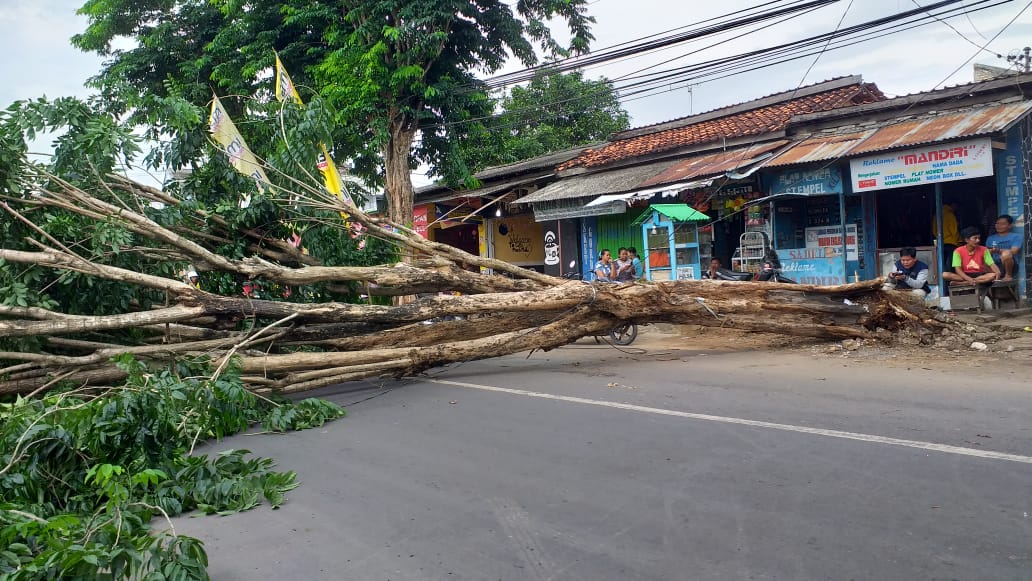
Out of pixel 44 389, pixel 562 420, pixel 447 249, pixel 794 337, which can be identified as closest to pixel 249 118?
pixel 447 249

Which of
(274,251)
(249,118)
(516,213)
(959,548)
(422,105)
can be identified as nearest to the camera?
(959,548)

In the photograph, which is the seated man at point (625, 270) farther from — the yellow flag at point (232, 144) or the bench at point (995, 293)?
the yellow flag at point (232, 144)

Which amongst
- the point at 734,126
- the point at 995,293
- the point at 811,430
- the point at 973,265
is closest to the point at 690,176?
the point at 734,126

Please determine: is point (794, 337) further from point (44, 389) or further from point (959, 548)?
point (44, 389)

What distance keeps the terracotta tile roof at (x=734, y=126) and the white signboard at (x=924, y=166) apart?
2891 millimetres

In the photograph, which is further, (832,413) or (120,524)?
(832,413)

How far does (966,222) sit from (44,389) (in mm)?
14300

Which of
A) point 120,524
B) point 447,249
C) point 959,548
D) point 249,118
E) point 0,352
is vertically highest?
point 249,118

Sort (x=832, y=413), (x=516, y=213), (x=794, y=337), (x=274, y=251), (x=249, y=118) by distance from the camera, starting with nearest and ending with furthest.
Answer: (x=832, y=413)
(x=274, y=251)
(x=794, y=337)
(x=249, y=118)
(x=516, y=213)

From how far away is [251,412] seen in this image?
6410 mm

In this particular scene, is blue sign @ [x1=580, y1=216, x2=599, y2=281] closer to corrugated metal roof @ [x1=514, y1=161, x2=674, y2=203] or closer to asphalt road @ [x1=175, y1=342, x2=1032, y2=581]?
corrugated metal roof @ [x1=514, y1=161, x2=674, y2=203]

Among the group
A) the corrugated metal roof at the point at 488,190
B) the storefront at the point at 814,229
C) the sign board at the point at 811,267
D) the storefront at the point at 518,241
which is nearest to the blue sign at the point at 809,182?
the storefront at the point at 814,229

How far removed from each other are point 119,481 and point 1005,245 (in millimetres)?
12154

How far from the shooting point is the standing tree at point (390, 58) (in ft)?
51.2
